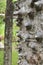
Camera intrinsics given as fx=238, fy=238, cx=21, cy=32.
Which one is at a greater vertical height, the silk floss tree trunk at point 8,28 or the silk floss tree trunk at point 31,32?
the silk floss tree trunk at point 31,32

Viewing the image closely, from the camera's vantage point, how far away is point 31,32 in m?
0.56

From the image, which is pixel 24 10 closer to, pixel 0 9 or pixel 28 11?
pixel 28 11

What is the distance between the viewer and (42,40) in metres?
0.52

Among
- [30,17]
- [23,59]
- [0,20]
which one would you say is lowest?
[0,20]

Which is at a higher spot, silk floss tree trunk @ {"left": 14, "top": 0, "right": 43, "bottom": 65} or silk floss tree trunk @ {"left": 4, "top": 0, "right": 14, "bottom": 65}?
silk floss tree trunk @ {"left": 14, "top": 0, "right": 43, "bottom": 65}

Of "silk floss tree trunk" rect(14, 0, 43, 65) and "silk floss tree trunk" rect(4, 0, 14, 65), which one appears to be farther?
"silk floss tree trunk" rect(4, 0, 14, 65)

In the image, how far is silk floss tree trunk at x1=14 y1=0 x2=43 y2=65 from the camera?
1.72 feet

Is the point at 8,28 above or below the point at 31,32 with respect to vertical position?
below

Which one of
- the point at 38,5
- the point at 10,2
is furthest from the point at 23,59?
the point at 10,2

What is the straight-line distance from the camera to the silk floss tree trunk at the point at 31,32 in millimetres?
525

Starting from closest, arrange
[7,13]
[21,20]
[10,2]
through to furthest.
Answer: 1. [21,20]
2. [10,2]
3. [7,13]

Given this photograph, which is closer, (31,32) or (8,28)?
(31,32)

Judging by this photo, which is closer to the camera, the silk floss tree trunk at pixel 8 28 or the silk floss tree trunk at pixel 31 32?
the silk floss tree trunk at pixel 31 32

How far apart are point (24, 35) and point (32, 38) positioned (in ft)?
0.15
